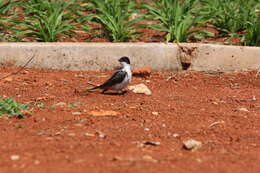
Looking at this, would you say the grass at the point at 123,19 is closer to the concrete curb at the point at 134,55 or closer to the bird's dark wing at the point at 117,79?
the concrete curb at the point at 134,55

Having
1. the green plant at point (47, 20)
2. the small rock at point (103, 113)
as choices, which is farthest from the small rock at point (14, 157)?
the green plant at point (47, 20)

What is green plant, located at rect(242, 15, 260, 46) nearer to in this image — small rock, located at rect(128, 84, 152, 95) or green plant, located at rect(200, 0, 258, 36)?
green plant, located at rect(200, 0, 258, 36)

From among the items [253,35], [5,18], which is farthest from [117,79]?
[5,18]

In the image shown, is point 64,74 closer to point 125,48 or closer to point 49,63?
point 49,63

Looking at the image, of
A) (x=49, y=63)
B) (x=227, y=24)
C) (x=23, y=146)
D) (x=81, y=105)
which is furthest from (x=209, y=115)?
(x=227, y=24)

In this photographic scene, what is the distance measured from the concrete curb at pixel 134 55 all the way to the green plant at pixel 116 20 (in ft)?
1.56

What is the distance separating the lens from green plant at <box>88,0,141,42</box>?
23.4 feet

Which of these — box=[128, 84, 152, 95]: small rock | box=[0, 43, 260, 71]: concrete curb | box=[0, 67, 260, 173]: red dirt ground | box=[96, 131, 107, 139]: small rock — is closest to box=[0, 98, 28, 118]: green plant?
box=[0, 67, 260, 173]: red dirt ground

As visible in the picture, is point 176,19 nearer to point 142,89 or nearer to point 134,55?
point 134,55

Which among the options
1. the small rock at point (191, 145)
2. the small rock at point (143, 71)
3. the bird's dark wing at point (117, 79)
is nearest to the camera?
the small rock at point (191, 145)

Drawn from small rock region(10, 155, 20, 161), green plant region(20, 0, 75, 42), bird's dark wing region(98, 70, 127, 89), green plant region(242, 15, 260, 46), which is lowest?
small rock region(10, 155, 20, 161)

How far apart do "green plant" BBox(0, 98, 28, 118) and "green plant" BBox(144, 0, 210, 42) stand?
2.72 m

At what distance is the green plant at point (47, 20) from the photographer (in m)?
7.09

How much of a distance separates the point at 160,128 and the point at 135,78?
2.15 meters
